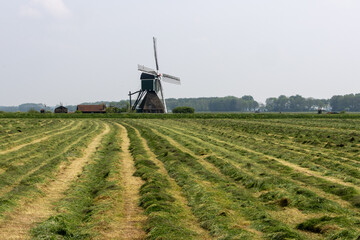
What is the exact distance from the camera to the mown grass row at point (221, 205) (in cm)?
938

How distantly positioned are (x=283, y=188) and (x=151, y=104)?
11447 cm

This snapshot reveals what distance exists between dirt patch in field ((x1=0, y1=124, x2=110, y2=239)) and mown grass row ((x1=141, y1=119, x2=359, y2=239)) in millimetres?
7047

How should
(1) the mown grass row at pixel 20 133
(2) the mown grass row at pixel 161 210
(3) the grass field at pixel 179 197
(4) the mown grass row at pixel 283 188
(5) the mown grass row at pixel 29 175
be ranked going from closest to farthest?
(2) the mown grass row at pixel 161 210 → (3) the grass field at pixel 179 197 → (4) the mown grass row at pixel 283 188 → (5) the mown grass row at pixel 29 175 → (1) the mown grass row at pixel 20 133

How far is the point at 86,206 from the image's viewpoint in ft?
40.9

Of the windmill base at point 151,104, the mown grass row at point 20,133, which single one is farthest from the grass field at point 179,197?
the windmill base at point 151,104

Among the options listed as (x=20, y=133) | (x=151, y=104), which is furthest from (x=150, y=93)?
(x=20, y=133)

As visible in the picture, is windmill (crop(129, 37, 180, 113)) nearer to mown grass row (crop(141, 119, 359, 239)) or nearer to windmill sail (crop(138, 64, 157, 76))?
windmill sail (crop(138, 64, 157, 76))

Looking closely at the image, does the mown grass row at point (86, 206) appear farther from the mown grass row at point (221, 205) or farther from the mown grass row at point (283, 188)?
the mown grass row at point (283, 188)

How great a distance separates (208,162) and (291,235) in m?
12.8

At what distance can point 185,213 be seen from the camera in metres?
11.2

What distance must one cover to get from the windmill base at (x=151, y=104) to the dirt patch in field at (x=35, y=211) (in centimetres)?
10944

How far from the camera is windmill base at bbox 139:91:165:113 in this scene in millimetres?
127938

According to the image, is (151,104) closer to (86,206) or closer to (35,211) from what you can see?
(86,206)

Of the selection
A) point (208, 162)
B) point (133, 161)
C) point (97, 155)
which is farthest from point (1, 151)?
point (208, 162)
